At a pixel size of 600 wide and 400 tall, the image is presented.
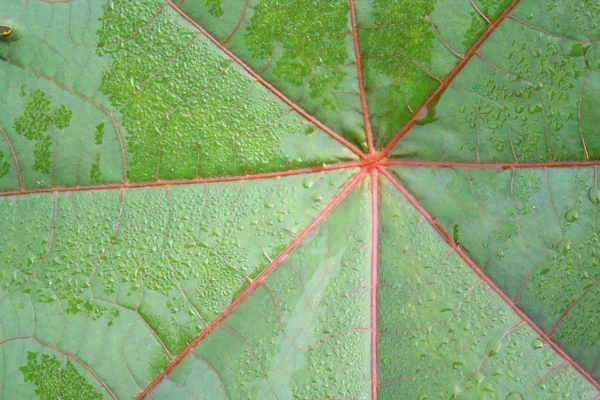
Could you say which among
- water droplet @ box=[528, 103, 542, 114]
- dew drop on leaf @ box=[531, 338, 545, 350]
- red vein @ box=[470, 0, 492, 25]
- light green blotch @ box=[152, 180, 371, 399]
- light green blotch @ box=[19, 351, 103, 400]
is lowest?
light green blotch @ box=[19, 351, 103, 400]

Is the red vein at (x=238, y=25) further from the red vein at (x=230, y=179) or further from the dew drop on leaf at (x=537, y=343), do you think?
the dew drop on leaf at (x=537, y=343)

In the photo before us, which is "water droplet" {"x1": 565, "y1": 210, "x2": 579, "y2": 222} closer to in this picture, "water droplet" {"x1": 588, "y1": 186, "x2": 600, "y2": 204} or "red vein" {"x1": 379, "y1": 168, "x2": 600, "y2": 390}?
"water droplet" {"x1": 588, "y1": 186, "x2": 600, "y2": 204}

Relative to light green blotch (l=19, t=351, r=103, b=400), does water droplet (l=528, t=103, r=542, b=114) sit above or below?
above

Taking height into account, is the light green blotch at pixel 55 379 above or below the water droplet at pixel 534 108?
below

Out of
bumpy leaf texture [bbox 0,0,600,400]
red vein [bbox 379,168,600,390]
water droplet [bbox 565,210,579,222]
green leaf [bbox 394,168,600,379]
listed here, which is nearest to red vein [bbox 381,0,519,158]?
bumpy leaf texture [bbox 0,0,600,400]

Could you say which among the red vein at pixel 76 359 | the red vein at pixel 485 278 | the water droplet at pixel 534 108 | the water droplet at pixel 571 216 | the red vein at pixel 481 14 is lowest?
the red vein at pixel 76 359

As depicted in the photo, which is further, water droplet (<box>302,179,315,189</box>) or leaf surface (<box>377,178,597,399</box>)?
water droplet (<box>302,179,315,189</box>)

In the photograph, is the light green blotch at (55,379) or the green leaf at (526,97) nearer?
the green leaf at (526,97)

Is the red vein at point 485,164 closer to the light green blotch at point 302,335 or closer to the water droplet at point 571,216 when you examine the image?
the water droplet at point 571,216

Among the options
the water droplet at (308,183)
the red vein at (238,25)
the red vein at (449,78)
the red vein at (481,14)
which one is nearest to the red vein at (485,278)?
the red vein at (449,78)
